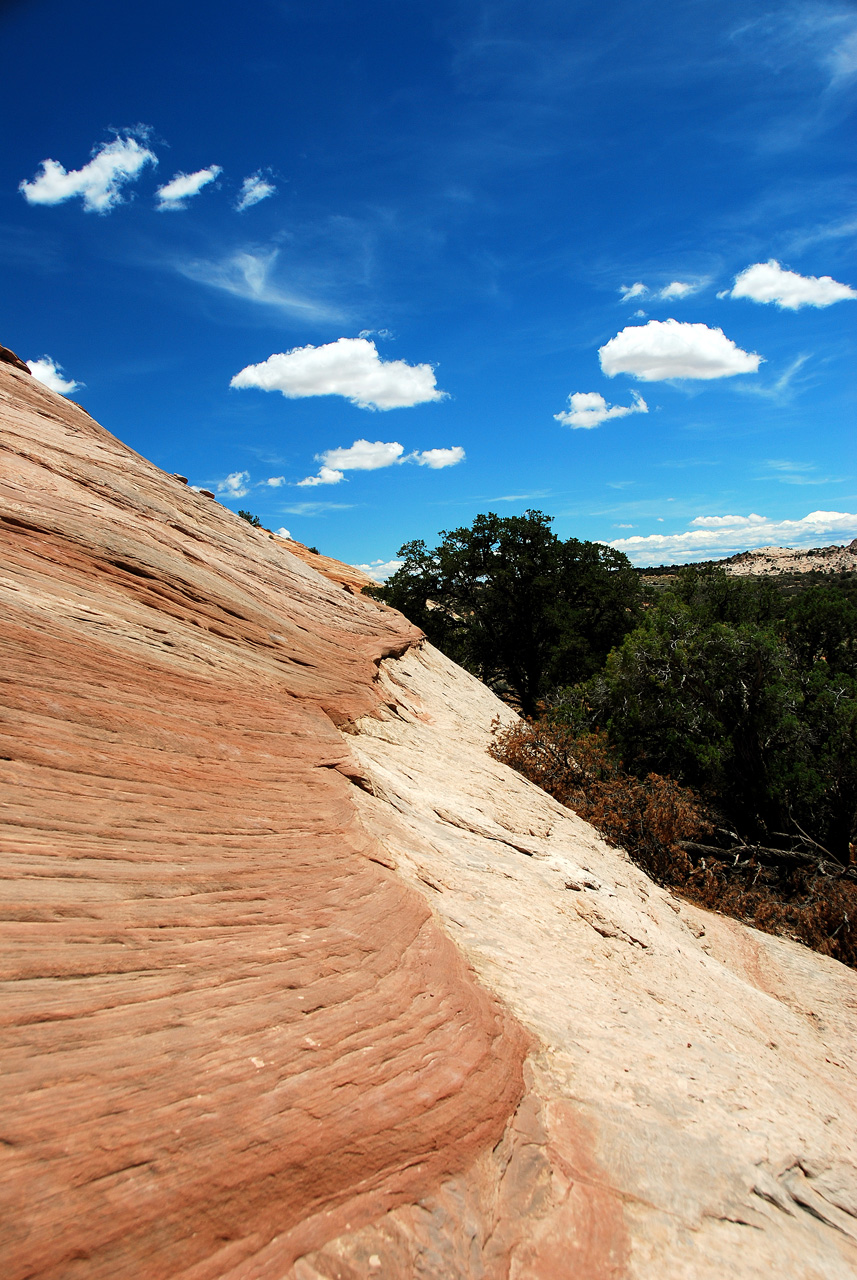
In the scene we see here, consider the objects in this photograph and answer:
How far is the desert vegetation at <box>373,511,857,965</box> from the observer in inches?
484

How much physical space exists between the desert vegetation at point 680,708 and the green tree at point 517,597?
0.24ft

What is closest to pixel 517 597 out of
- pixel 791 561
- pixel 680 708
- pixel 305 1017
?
pixel 680 708

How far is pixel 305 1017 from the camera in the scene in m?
3.73

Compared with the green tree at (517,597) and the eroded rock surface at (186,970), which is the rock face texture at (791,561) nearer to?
the green tree at (517,597)

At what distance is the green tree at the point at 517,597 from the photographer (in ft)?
94.9

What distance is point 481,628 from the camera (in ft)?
99.9

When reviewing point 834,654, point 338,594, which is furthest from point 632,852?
point 834,654

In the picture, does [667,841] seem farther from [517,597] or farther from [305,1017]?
[517,597]

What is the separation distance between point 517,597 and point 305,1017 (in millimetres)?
27040

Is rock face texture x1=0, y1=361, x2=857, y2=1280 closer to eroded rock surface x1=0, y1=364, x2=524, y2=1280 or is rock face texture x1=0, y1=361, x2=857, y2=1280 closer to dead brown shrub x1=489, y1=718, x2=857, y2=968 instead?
eroded rock surface x1=0, y1=364, x2=524, y2=1280

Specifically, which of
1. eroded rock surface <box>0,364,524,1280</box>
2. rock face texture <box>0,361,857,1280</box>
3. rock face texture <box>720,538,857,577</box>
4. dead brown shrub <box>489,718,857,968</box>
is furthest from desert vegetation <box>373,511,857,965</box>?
rock face texture <box>720,538,857,577</box>

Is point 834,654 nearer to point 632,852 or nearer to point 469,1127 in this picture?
point 632,852

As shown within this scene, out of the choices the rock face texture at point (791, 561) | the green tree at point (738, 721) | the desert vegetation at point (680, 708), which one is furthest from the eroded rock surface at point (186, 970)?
the rock face texture at point (791, 561)

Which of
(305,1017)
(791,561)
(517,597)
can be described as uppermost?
(791,561)
